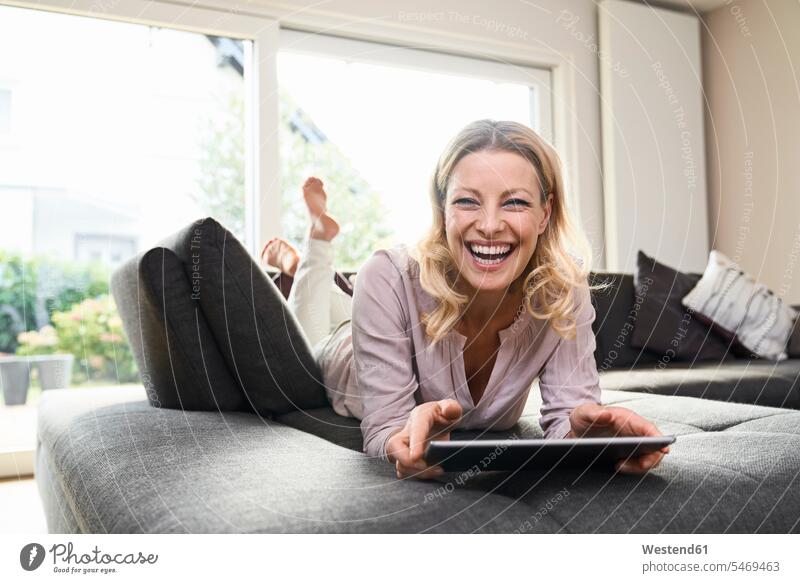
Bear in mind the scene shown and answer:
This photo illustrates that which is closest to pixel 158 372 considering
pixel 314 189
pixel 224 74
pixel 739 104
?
pixel 314 189

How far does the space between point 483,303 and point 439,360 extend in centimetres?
10

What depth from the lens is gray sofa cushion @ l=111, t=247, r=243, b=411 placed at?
0.94m

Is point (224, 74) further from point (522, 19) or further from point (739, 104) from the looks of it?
point (739, 104)

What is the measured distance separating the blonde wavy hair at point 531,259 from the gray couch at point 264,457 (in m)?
0.19

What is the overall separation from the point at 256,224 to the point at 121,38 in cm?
73

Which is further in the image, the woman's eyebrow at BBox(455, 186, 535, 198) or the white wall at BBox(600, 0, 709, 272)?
the white wall at BBox(600, 0, 709, 272)

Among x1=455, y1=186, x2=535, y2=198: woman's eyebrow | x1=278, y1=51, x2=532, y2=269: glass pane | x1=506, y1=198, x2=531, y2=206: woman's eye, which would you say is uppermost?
x1=278, y1=51, x2=532, y2=269: glass pane

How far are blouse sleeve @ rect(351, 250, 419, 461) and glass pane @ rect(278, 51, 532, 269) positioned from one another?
0.55 meters

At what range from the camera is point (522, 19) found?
283 centimetres

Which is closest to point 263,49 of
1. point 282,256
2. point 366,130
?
point 366,130

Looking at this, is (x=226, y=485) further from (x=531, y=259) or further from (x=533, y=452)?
(x=531, y=259)

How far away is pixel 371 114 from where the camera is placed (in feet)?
6.41

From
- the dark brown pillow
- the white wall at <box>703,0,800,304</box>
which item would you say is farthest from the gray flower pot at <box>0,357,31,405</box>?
the white wall at <box>703,0,800,304</box>

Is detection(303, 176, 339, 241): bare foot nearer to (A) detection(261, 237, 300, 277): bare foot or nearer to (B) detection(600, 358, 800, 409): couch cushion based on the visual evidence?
(A) detection(261, 237, 300, 277): bare foot
